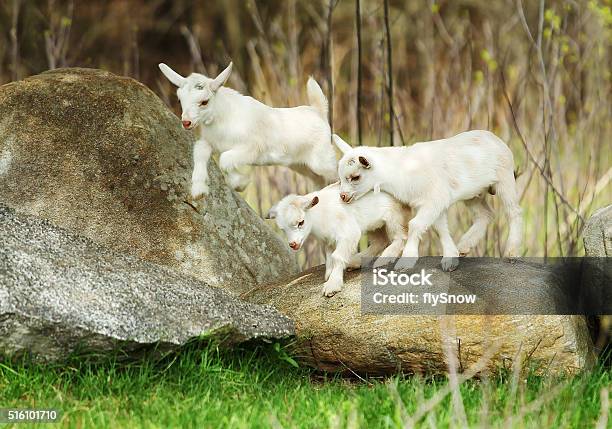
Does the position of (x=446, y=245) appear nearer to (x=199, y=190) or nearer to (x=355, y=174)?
(x=355, y=174)

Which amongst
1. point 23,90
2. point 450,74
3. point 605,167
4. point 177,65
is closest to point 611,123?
point 605,167

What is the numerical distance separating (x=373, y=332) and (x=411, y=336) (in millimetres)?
176

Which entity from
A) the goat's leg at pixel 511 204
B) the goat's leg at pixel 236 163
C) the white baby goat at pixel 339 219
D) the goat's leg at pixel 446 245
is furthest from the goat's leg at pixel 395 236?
the goat's leg at pixel 236 163

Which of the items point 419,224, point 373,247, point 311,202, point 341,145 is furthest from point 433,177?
point 373,247

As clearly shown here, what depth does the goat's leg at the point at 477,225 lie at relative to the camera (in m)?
4.59

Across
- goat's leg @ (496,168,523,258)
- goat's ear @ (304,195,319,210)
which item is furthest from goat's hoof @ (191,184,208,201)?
goat's leg @ (496,168,523,258)

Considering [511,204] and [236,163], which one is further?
[511,204]

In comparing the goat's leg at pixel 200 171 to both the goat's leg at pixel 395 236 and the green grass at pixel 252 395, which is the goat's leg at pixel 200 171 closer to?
the green grass at pixel 252 395

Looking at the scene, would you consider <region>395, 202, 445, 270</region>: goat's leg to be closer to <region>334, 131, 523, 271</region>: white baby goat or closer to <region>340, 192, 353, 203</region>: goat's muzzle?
<region>334, 131, 523, 271</region>: white baby goat

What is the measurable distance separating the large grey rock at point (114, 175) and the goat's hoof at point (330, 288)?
72 cm

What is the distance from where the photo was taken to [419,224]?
13.9ft

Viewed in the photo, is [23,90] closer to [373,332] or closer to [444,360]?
[373,332]

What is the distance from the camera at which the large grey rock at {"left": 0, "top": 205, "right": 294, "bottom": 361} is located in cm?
402

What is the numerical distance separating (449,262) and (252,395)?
1117mm
